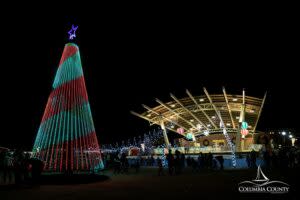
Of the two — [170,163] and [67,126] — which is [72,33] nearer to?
[67,126]

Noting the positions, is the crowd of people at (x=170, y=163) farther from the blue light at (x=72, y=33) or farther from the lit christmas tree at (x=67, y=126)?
the blue light at (x=72, y=33)

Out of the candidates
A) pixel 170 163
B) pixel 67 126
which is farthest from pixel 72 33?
pixel 170 163

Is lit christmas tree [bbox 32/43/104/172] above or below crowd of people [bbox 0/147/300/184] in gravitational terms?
above

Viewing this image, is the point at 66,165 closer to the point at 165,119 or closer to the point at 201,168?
the point at 201,168

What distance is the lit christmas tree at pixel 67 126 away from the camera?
14703mm

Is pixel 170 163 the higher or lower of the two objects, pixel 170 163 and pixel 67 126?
the lower

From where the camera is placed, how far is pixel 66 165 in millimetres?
14359

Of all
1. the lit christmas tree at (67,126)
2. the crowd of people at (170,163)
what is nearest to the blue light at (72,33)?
the lit christmas tree at (67,126)

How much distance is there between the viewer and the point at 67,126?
48.3ft

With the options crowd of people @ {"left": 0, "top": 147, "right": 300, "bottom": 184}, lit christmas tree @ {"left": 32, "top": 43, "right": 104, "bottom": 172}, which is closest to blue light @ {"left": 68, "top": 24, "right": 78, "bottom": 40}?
lit christmas tree @ {"left": 32, "top": 43, "right": 104, "bottom": 172}

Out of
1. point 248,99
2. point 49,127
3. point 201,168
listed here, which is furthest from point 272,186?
point 248,99

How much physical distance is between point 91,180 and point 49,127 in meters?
3.31

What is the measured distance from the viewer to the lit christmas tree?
1470cm

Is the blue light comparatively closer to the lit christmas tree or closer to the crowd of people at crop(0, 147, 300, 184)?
the lit christmas tree
